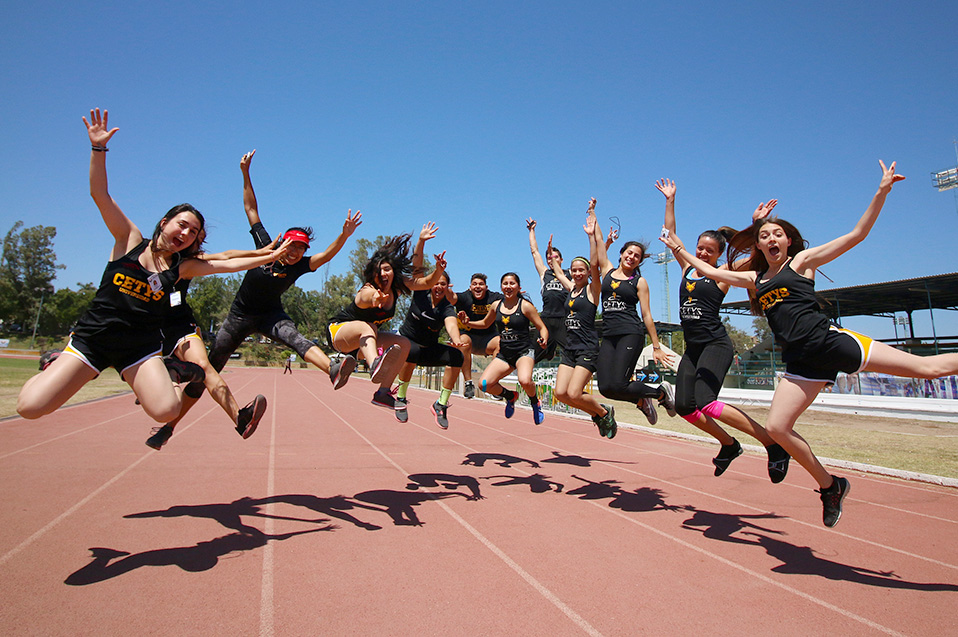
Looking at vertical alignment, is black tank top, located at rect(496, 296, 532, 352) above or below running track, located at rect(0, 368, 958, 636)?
above

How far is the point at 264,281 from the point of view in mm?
5516

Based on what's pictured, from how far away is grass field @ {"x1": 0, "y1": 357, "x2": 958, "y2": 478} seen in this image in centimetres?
905

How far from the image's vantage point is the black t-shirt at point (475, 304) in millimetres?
7797

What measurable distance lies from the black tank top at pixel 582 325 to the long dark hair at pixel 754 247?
201cm

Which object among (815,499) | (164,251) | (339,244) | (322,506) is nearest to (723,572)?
(815,499)

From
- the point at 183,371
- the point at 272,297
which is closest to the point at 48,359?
the point at 183,371

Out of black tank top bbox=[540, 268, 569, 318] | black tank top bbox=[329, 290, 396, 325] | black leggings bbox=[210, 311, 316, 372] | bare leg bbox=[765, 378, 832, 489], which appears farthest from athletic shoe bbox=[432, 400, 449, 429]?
bare leg bbox=[765, 378, 832, 489]

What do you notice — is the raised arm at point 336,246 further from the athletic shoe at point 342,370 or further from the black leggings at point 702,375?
the black leggings at point 702,375

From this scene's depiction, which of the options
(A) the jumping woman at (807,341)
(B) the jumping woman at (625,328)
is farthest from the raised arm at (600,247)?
(A) the jumping woman at (807,341)

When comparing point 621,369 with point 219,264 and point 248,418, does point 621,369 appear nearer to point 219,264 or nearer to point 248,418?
point 248,418

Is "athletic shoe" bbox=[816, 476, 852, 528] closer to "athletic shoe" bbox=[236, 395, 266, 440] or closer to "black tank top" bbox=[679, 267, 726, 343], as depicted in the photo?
"black tank top" bbox=[679, 267, 726, 343]

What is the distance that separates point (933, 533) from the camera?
522 cm

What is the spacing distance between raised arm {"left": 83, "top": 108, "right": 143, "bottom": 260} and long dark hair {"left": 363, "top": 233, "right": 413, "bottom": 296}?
8.78ft

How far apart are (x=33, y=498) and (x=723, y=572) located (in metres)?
6.66
